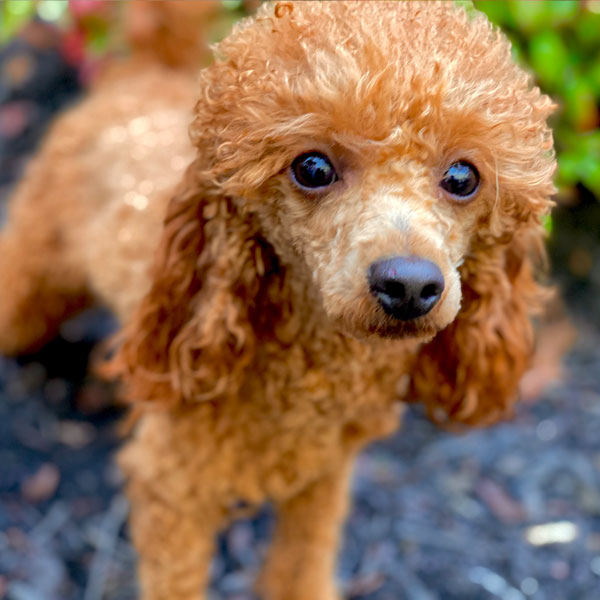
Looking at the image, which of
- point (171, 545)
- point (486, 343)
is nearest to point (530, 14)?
point (486, 343)

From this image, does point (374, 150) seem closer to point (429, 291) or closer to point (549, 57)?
point (429, 291)

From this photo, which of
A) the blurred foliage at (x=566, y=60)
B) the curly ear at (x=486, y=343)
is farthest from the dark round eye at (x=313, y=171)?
the blurred foliage at (x=566, y=60)

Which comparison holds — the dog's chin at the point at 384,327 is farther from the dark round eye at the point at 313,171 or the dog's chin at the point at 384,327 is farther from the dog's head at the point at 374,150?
the dark round eye at the point at 313,171

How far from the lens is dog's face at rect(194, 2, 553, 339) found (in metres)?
1.09

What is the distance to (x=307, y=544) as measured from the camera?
74.0 inches

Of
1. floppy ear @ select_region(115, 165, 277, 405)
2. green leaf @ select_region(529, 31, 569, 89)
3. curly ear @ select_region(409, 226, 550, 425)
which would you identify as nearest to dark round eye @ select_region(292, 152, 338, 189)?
floppy ear @ select_region(115, 165, 277, 405)

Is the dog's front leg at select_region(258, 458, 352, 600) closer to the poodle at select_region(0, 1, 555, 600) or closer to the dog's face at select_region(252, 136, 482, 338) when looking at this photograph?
the poodle at select_region(0, 1, 555, 600)

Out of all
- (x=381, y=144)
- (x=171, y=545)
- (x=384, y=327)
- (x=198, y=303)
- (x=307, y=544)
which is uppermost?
(x=381, y=144)

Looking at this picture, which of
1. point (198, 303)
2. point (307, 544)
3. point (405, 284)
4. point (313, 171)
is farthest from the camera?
point (307, 544)

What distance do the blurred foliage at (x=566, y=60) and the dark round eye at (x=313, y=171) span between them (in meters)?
1.26

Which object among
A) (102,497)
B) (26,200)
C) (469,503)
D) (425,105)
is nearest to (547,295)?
(425,105)

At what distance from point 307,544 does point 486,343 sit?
0.75m

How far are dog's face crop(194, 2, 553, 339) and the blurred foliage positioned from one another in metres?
1.09

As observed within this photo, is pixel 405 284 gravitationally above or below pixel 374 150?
below
